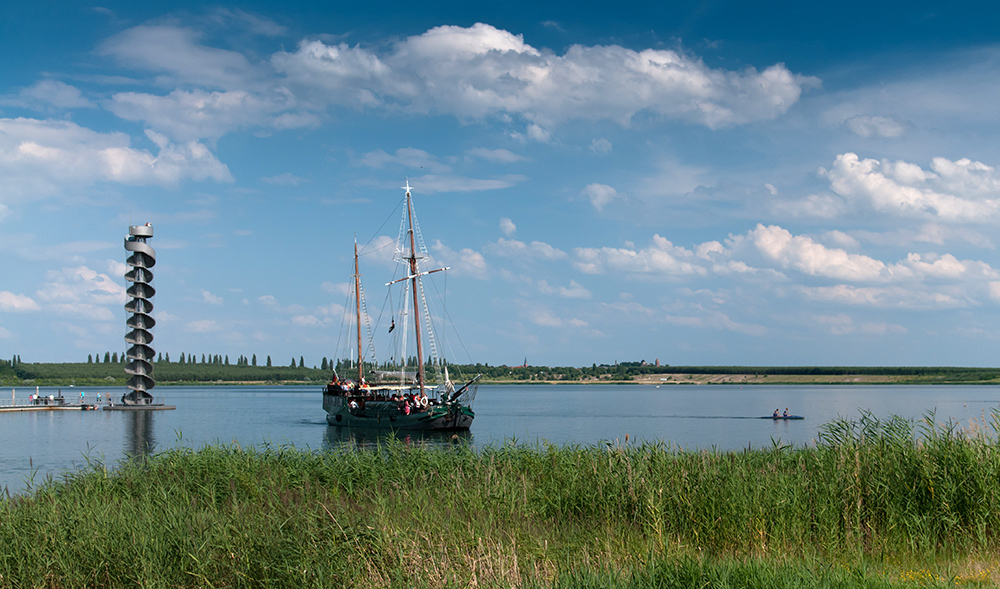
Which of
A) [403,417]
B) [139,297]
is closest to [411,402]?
[403,417]

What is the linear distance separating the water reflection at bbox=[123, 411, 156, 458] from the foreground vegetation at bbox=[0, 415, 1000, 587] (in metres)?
27.6

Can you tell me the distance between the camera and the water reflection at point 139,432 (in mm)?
46431

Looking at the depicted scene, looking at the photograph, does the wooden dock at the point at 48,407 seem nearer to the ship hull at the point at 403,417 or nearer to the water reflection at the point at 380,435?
the water reflection at the point at 380,435

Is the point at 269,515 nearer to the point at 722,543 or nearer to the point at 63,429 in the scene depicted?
the point at 722,543

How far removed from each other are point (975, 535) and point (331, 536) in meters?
11.1

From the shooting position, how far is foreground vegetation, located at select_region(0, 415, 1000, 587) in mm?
10062

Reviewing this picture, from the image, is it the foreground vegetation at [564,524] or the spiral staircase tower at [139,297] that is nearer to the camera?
the foreground vegetation at [564,524]

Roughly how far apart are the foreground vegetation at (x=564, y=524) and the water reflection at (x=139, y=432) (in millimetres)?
27602

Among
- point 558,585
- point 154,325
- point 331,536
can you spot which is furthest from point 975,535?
point 154,325

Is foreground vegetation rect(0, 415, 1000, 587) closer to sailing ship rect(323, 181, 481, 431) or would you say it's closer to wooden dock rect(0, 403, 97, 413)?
sailing ship rect(323, 181, 481, 431)

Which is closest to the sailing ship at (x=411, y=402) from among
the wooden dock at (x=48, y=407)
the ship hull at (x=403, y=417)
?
the ship hull at (x=403, y=417)

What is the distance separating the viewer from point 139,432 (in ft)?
204

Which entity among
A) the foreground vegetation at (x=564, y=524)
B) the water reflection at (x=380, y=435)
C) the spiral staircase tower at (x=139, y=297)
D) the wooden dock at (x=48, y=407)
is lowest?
the water reflection at (x=380, y=435)

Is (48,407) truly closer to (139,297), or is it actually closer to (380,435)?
(139,297)
